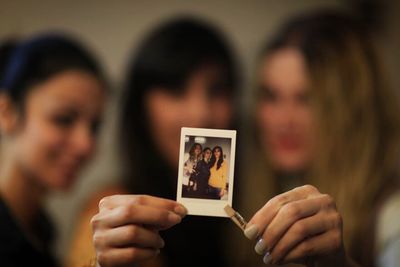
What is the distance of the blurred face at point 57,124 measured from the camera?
2.97 feet

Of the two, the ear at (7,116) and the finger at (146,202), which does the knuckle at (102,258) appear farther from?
the ear at (7,116)

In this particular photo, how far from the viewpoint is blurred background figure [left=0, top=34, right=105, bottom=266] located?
0.90 meters

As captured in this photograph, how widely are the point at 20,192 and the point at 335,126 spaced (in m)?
0.65

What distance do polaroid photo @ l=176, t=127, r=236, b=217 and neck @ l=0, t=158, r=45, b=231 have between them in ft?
1.39

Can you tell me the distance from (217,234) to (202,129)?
1.21ft

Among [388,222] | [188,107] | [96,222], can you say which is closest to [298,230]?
[96,222]

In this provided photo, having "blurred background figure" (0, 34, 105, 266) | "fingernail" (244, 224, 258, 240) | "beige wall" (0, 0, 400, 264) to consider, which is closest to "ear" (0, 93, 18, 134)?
"blurred background figure" (0, 34, 105, 266)

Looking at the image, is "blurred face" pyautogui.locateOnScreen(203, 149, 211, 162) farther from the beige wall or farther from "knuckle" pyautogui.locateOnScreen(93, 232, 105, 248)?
the beige wall

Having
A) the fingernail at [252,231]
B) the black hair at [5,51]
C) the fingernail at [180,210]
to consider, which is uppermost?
the black hair at [5,51]

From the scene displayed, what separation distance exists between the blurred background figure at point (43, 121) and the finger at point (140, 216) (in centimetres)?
41

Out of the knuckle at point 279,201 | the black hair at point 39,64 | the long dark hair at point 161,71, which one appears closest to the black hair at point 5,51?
the black hair at point 39,64

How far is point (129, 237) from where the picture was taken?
18.4 inches

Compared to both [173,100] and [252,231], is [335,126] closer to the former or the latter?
[173,100]

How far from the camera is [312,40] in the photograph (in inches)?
42.6
